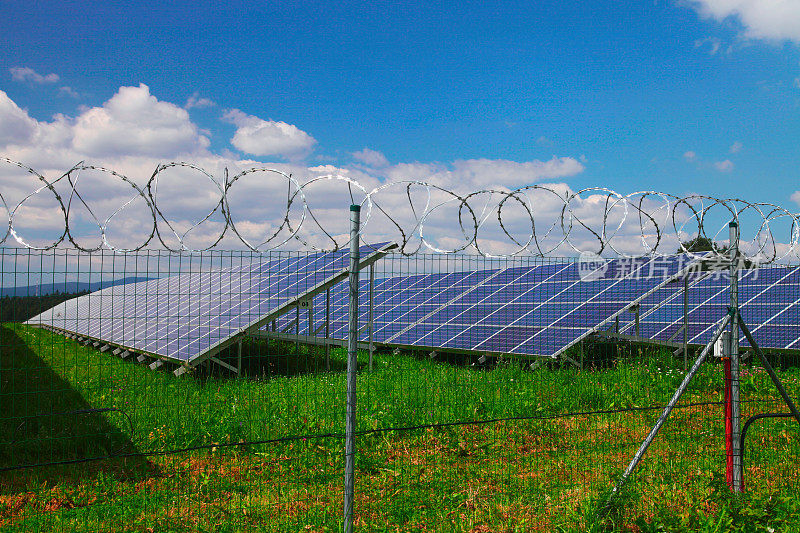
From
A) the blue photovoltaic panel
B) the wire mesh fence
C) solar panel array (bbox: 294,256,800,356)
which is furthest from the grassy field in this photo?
solar panel array (bbox: 294,256,800,356)

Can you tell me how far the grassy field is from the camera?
5281mm

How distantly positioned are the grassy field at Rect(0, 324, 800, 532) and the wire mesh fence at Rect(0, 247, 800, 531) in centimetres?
3

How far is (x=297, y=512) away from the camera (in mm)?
5430

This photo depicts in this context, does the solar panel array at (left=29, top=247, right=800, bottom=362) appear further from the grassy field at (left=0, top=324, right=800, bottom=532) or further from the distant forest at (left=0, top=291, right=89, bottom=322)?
the distant forest at (left=0, top=291, right=89, bottom=322)

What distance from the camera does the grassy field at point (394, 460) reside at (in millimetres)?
5281

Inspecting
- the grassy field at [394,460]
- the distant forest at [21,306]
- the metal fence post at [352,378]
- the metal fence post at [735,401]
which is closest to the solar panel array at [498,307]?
the grassy field at [394,460]

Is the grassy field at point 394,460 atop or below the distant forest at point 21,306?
below

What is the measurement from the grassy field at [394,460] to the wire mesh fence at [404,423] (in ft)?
0.10

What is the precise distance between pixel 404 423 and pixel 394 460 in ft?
3.38

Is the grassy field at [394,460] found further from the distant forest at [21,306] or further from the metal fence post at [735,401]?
the distant forest at [21,306]

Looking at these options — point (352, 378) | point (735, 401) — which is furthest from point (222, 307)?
point (735, 401)

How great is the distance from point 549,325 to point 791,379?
4.56 meters

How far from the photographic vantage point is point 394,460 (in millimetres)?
6969

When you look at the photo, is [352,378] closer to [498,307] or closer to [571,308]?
[571,308]
